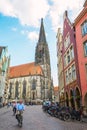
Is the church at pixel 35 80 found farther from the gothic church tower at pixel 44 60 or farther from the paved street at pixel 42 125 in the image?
the paved street at pixel 42 125

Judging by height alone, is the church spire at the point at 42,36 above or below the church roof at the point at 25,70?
above

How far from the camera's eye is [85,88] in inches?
720

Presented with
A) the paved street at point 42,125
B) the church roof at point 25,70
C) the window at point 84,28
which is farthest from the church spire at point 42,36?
the paved street at point 42,125

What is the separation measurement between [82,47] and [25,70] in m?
73.4

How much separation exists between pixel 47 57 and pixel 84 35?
2792 inches

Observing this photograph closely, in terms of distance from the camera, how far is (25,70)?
9138 cm

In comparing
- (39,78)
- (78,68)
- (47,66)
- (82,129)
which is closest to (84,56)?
(78,68)

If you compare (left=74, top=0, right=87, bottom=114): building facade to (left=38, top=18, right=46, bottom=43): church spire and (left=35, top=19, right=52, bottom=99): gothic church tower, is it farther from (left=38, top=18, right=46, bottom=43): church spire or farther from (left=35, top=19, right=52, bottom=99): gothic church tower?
(left=38, top=18, right=46, bottom=43): church spire

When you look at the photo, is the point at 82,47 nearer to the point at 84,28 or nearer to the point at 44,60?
the point at 84,28

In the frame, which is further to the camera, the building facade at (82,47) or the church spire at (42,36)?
the church spire at (42,36)

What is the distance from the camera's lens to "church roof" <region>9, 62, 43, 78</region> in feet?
280

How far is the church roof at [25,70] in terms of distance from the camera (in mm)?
85312

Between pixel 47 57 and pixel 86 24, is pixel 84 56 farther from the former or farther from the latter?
pixel 47 57

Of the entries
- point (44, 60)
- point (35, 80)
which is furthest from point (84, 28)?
point (44, 60)
